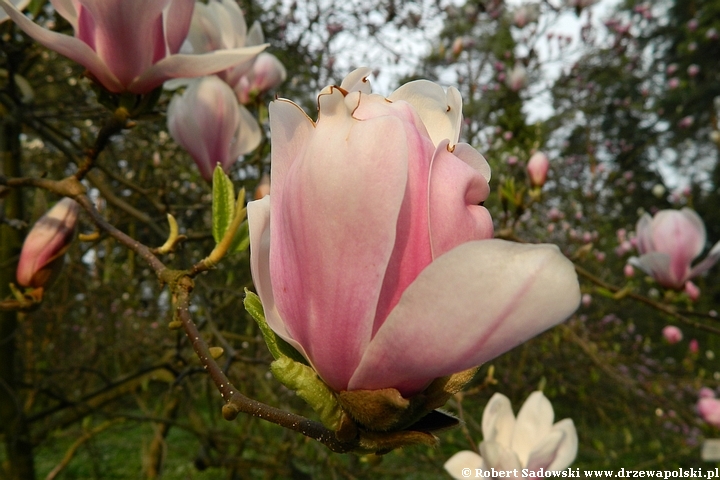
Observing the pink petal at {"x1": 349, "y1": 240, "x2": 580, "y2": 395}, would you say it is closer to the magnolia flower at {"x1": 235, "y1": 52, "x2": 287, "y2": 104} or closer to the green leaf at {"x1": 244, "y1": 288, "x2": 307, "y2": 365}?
the green leaf at {"x1": 244, "y1": 288, "x2": 307, "y2": 365}

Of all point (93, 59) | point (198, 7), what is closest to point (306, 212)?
point (93, 59)

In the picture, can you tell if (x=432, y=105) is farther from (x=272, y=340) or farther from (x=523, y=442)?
(x=523, y=442)

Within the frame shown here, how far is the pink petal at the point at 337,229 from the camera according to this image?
0.29m

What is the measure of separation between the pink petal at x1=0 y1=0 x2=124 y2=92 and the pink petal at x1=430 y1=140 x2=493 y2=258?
0.43 metres

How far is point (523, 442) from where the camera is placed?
106 centimetres

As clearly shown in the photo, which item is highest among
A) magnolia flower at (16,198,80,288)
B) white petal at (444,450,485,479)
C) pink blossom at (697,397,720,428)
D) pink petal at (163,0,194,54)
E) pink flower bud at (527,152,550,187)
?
pink petal at (163,0,194,54)

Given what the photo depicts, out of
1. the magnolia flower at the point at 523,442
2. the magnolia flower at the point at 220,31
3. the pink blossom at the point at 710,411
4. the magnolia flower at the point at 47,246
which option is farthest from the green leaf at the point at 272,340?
the pink blossom at the point at 710,411

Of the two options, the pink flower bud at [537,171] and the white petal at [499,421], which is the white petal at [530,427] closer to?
the white petal at [499,421]

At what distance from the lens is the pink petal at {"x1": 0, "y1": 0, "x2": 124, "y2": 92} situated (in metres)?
0.52

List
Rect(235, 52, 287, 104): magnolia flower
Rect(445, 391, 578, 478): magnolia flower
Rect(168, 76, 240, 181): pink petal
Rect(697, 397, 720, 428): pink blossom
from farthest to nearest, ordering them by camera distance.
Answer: Rect(697, 397, 720, 428): pink blossom
Rect(235, 52, 287, 104): magnolia flower
Rect(445, 391, 578, 478): magnolia flower
Rect(168, 76, 240, 181): pink petal

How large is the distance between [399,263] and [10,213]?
1.67m

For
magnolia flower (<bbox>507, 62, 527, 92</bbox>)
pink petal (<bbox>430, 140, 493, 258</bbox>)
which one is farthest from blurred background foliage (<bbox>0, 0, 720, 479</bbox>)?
pink petal (<bbox>430, 140, 493, 258</bbox>)

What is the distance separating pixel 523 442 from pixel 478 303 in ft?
3.01

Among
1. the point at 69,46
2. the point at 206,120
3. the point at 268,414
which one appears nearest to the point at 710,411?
the point at 206,120
